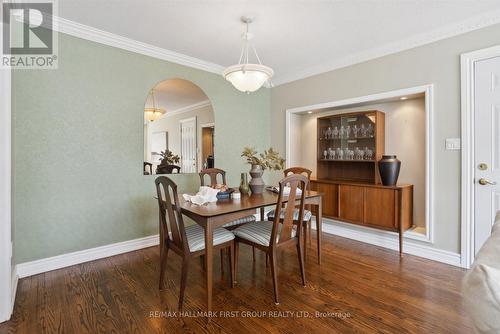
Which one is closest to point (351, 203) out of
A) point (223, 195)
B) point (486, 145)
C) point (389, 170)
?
point (389, 170)

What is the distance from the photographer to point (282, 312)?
1875mm

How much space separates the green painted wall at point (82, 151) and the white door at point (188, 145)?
0.19 meters

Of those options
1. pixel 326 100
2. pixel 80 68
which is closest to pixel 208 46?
pixel 80 68

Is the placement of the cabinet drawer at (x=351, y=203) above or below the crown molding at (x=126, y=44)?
below

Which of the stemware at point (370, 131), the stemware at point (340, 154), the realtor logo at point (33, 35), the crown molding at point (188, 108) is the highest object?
the realtor logo at point (33, 35)

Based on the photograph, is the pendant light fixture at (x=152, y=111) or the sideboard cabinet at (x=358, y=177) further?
the pendant light fixture at (x=152, y=111)

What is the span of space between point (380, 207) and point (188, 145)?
8.34ft

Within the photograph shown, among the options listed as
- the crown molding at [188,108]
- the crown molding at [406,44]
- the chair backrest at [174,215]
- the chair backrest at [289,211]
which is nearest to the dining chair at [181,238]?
the chair backrest at [174,215]

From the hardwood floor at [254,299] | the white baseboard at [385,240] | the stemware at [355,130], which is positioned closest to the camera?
the hardwood floor at [254,299]

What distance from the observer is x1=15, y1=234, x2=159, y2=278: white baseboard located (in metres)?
2.44

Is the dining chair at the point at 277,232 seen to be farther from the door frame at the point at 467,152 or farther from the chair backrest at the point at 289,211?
the door frame at the point at 467,152

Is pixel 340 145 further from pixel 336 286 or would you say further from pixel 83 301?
pixel 83 301

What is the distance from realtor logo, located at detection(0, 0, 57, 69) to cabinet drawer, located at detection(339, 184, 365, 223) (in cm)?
352

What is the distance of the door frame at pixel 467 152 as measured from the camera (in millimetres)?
2539
